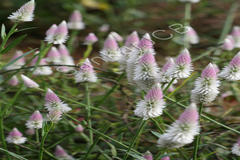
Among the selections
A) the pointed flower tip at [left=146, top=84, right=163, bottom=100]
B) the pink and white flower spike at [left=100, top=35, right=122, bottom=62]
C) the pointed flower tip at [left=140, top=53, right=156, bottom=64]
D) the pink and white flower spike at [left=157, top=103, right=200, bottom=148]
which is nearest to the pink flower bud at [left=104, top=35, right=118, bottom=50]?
the pink and white flower spike at [left=100, top=35, right=122, bottom=62]

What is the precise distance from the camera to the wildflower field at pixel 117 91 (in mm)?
1075

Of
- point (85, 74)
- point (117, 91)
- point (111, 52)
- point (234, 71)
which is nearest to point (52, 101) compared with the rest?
point (85, 74)

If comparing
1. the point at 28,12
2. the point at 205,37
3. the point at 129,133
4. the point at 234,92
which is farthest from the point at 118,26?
the point at 28,12

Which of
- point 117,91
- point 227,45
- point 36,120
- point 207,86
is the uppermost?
point 227,45

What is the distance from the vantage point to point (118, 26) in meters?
3.28

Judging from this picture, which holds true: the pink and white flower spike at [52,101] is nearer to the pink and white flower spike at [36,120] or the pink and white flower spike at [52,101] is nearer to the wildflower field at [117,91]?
the wildflower field at [117,91]

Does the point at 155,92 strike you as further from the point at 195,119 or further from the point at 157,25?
the point at 157,25

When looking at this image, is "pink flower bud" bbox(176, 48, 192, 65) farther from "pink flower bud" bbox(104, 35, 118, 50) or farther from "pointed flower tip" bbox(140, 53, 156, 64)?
"pink flower bud" bbox(104, 35, 118, 50)

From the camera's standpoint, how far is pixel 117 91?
191 centimetres

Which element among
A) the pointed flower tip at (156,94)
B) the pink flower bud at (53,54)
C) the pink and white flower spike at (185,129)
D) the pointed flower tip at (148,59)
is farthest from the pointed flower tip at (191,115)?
the pink flower bud at (53,54)

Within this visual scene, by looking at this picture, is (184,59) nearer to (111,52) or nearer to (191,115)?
(191,115)

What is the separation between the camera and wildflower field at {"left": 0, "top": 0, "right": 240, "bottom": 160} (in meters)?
1.08

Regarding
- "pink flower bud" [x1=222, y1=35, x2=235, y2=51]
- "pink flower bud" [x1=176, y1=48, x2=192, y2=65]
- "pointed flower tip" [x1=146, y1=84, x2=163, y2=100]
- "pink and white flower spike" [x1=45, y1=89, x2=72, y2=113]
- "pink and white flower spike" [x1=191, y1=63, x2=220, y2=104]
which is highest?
"pink flower bud" [x1=222, y1=35, x2=235, y2=51]

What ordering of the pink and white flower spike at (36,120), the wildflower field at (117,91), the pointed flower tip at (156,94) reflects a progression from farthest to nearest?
the pink and white flower spike at (36,120) → the wildflower field at (117,91) → the pointed flower tip at (156,94)
